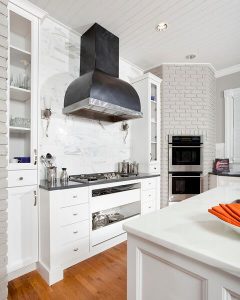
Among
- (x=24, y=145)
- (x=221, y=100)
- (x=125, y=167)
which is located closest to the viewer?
(x=24, y=145)

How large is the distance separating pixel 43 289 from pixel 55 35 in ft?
9.13

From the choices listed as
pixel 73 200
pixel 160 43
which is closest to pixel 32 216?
pixel 73 200

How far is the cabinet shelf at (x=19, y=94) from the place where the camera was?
1.81m

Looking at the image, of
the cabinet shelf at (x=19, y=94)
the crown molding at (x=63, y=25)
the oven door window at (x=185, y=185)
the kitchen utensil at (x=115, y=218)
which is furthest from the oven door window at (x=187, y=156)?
the cabinet shelf at (x=19, y=94)

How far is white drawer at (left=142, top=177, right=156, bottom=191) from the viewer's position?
282 centimetres

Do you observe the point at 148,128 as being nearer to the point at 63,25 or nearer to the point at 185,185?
the point at 185,185

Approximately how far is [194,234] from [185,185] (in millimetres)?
2950

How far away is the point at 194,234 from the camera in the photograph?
737 millimetres

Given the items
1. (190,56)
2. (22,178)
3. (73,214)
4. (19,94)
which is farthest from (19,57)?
(190,56)

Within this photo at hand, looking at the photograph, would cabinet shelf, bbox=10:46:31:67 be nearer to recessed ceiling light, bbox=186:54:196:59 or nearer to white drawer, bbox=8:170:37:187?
white drawer, bbox=8:170:37:187

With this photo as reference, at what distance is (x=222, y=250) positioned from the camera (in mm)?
611

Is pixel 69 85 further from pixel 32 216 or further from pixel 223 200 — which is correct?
pixel 223 200

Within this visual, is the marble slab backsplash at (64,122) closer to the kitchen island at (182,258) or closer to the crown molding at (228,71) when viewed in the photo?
the kitchen island at (182,258)

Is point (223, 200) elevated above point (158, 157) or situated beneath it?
situated beneath
